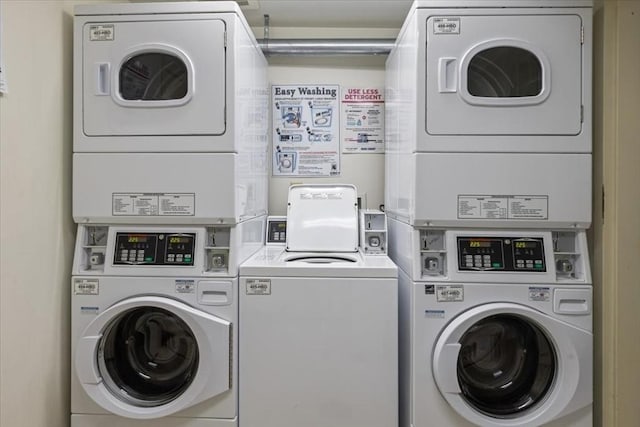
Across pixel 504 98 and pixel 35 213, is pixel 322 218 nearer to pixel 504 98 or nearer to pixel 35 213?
pixel 504 98

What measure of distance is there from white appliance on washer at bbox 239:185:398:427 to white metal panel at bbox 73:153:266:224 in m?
0.36

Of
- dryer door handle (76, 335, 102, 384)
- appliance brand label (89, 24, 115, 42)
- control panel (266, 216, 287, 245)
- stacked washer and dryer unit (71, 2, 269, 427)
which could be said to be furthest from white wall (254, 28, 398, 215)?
dryer door handle (76, 335, 102, 384)

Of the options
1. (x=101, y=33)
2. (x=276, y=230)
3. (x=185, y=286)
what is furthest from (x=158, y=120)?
(x=276, y=230)

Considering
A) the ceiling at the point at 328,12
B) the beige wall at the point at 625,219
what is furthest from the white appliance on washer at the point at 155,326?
the beige wall at the point at 625,219

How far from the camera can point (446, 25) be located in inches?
62.9

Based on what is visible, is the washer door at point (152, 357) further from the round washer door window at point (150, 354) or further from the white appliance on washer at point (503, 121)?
the white appliance on washer at point (503, 121)

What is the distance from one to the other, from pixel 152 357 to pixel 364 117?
185 cm

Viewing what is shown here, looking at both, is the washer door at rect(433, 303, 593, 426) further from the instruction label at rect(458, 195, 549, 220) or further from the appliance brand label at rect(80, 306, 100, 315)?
the appliance brand label at rect(80, 306, 100, 315)

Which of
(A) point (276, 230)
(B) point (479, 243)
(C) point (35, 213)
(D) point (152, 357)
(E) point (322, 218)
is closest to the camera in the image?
(C) point (35, 213)

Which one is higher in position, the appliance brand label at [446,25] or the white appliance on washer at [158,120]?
the appliance brand label at [446,25]

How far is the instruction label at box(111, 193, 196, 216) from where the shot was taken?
166cm

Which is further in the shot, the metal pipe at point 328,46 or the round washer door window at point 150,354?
the metal pipe at point 328,46

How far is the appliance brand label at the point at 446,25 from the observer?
5.23 feet

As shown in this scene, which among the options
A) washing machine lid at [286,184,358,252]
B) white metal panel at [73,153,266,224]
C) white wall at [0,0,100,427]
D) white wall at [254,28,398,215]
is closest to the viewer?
white wall at [0,0,100,427]
